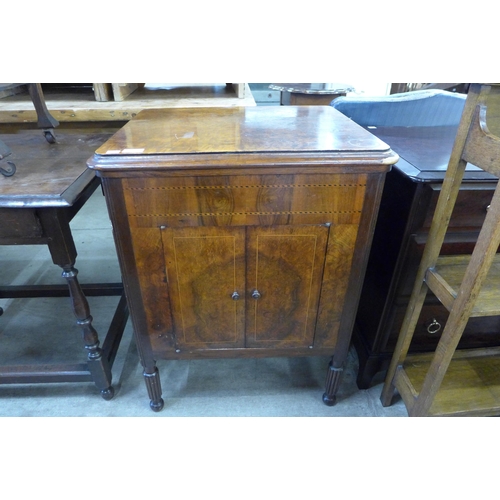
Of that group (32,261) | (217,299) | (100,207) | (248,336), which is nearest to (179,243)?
(217,299)

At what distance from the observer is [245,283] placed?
1028 mm

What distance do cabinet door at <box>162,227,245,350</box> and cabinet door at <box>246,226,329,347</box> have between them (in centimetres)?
3

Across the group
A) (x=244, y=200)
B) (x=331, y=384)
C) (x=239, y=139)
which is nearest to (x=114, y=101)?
(x=239, y=139)

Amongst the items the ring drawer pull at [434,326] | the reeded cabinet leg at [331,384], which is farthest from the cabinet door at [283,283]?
the ring drawer pull at [434,326]

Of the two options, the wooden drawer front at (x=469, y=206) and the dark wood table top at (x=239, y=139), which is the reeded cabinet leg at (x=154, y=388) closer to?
the dark wood table top at (x=239, y=139)

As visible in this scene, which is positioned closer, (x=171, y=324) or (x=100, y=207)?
(x=171, y=324)

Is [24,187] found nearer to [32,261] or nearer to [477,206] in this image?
[477,206]

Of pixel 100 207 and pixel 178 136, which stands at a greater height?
pixel 178 136

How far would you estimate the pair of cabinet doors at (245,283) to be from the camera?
3.09 ft

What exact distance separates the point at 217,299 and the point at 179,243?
216mm

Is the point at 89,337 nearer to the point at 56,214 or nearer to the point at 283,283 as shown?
the point at 56,214

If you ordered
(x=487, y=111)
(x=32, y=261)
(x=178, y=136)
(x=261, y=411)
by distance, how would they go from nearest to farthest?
1. (x=487, y=111)
2. (x=178, y=136)
3. (x=261, y=411)
4. (x=32, y=261)

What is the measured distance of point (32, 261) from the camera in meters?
2.15

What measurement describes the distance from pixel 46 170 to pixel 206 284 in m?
0.60
